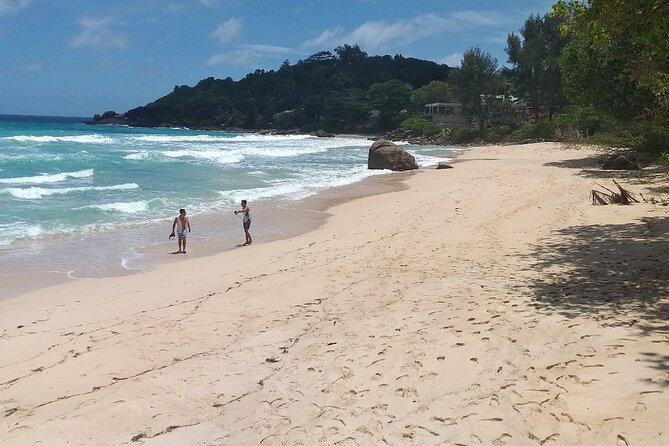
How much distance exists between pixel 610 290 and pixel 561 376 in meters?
2.50

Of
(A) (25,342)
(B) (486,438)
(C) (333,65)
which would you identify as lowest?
(A) (25,342)

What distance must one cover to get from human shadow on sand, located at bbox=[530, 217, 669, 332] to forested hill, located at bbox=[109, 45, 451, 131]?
8841cm

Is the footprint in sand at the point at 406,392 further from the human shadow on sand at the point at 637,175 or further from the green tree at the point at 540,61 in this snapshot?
the green tree at the point at 540,61

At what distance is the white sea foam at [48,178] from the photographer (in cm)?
2215

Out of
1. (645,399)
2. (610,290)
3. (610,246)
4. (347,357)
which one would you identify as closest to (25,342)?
(347,357)

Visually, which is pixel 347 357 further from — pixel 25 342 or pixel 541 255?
pixel 541 255

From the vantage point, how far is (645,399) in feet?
12.5

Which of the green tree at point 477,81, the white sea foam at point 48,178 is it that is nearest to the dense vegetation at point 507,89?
the green tree at point 477,81

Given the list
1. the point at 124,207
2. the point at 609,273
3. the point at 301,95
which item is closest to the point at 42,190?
the point at 124,207

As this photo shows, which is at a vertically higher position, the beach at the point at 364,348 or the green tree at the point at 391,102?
the green tree at the point at 391,102

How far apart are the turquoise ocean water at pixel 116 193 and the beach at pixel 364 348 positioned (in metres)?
2.98

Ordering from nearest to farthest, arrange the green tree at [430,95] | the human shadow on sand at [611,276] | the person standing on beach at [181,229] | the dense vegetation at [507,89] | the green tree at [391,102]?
the human shadow on sand at [611,276] → the dense vegetation at [507,89] → the person standing on beach at [181,229] → the green tree at [430,95] → the green tree at [391,102]

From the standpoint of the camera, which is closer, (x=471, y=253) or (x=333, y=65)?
(x=471, y=253)

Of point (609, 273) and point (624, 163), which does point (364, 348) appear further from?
point (624, 163)
